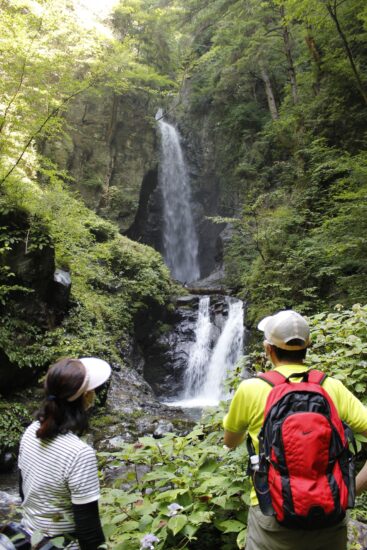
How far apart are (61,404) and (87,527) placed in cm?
53

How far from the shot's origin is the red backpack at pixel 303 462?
152cm

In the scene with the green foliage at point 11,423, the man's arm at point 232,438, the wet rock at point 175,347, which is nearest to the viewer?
the man's arm at point 232,438

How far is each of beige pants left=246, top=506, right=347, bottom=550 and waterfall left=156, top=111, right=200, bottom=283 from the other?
21.4m

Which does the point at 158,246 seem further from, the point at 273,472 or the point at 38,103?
the point at 273,472

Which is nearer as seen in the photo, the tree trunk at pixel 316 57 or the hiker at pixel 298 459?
the hiker at pixel 298 459

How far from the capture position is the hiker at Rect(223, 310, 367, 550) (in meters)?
1.53

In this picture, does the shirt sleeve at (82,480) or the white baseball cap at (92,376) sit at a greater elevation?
the white baseball cap at (92,376)

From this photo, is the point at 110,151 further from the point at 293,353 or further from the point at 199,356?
the point at 293,353

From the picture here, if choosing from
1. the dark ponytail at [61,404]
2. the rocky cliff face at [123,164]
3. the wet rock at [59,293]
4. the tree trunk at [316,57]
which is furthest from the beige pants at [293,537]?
the rocky cliff face at [123,164]

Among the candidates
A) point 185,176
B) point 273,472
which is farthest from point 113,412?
point 185,176

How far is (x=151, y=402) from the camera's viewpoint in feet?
35.4

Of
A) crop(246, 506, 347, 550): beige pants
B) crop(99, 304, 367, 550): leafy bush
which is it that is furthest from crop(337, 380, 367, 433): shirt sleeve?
crop(99, 304, 367, 550): leafy bush

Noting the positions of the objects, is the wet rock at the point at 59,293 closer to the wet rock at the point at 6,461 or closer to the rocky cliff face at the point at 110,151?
the wet rock at the point at 6,461

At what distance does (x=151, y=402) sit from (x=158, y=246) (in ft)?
44.9
